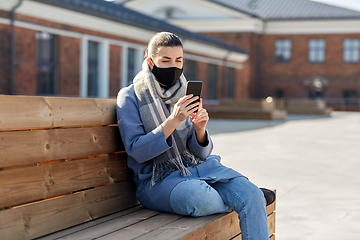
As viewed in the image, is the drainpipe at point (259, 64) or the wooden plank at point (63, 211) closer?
the wooden plank at point (63, 211)

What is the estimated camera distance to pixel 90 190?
274 cm

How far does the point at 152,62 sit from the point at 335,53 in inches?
1415

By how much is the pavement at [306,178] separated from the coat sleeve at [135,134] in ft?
4.97

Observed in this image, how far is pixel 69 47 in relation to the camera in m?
16.0

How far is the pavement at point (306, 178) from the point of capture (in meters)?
4.04

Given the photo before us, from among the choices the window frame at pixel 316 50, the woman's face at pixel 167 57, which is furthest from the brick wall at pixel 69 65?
the window frame at pixel 316 50

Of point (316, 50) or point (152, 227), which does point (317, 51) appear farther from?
point (152, 227)

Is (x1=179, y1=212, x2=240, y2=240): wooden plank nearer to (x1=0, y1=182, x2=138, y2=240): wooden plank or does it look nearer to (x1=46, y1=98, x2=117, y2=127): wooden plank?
(x1=0, y1=182, x2=138, y2=240): wooden plank

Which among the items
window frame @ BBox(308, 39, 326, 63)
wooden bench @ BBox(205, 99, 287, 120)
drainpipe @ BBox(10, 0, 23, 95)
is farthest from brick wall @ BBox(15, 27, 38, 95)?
window frame @ BBox(308, 39, 326, 63)

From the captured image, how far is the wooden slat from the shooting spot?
7.39 feet

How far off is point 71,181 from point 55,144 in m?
0.24

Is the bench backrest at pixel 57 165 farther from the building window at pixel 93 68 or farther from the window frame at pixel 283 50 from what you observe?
the window frame at pixel 283 50

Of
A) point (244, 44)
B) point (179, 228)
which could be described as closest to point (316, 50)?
point (244, 44)

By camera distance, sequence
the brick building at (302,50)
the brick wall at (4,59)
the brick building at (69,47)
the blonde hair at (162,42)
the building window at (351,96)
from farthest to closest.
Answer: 1. the building window at (351,96)
2. the brick building at (302,50)
3. the brick building at (69,47)
4. the brick wall at (4,59)
5. the blonde hair at (162,42)
